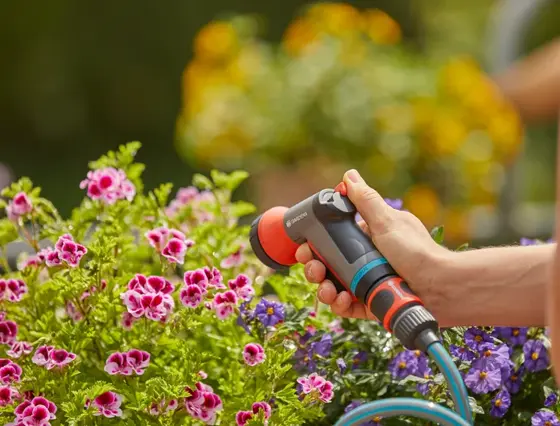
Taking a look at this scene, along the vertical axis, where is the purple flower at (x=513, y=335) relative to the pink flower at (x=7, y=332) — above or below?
above

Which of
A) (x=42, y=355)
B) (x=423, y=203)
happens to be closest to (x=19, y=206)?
(x=42, y=355)

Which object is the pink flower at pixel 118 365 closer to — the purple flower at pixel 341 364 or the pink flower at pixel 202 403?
the pink flower at pixel 202 403

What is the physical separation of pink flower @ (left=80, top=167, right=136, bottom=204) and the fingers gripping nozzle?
27 cm

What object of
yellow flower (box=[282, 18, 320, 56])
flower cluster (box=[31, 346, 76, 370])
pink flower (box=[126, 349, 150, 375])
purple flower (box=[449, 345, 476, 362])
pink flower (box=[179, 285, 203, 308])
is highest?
yellow flower (box=[282, 18, 320, 56])

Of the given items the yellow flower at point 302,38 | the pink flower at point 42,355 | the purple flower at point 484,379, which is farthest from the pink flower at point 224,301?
the yellow flower at point 302,38

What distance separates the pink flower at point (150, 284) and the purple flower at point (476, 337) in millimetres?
419

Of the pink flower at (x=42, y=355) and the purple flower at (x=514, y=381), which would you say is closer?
the pink flower at (x=42, y=355)

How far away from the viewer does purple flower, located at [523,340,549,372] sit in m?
1.52

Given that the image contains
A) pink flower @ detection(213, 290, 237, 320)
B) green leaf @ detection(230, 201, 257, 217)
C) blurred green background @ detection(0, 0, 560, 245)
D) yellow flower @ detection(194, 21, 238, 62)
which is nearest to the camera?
pink flower @ detection(213, 290, 237, 320)

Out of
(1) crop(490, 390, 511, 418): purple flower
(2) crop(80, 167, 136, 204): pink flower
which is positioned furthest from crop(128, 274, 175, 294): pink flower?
(1) crop(490, 390, 511, 418): purple flower

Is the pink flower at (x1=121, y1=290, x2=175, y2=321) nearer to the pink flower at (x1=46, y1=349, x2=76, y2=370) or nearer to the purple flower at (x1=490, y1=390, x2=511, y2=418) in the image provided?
the pink flower at (x1=46, y1=349, x2=76, y2=370)

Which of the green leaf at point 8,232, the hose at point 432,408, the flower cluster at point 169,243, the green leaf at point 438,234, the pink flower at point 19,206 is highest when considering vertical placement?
the green leaf at point 438,234

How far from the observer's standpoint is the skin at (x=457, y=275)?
→ 1252 mm

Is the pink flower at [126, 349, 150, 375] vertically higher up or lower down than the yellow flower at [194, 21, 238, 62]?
lower down
